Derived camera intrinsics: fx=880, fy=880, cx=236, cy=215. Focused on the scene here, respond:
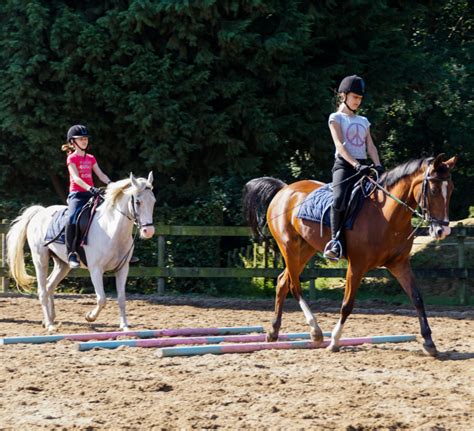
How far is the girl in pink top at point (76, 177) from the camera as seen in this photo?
11.6m

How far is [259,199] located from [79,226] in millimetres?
2414

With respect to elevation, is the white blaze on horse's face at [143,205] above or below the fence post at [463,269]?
above

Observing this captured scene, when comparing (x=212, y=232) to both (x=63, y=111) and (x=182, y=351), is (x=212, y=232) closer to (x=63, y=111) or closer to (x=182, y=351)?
(x=63, y=111)

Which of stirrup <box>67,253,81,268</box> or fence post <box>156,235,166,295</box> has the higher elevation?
stirrup <box>67,253,81,268</box>

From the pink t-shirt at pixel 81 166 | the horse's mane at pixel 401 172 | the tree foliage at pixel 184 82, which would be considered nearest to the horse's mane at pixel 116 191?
the pink t-shirt at pixel 81 166

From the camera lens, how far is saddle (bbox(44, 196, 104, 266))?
38.2ft

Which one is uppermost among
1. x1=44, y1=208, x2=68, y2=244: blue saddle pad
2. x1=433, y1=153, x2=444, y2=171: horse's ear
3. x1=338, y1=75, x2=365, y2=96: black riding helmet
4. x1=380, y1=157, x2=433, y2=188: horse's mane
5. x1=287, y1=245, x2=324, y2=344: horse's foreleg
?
x1=338, y1=75, x2=365, y2=96: black riding helmet

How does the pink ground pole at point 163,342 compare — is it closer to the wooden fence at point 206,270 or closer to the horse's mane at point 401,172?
the horse's mane at point 401,172

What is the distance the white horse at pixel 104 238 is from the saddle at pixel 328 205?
1.97 metres

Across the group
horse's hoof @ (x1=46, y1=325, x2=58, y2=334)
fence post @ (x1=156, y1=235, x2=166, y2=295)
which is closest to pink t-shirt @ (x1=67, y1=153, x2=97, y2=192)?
horse's hoof @ (x1=46, y1=325, x2=58, y2=334)

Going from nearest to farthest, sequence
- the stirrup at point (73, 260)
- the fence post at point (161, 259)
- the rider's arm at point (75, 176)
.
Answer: the rider's arm at point (75, 176)
the stirrup at point (73, 260)
the fence post at point (161, 259)

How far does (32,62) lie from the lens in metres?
15.9

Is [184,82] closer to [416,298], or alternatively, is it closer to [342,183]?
[342,183]

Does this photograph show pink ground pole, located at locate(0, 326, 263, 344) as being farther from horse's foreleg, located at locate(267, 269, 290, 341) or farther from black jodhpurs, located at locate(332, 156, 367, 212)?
black jodhpurs, located at locate(332, 156, 367, 212)
